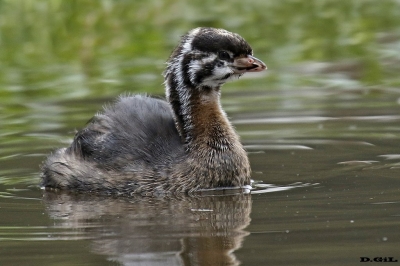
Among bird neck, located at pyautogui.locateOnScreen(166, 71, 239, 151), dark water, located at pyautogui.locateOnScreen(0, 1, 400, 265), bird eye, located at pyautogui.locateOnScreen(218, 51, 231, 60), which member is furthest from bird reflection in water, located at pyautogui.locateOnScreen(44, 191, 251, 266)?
bird eye, located at pyautogui.locateOnScreen(218, 51, 231, 60)

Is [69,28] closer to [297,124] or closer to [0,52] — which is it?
[0,52]

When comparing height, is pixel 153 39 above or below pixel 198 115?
above

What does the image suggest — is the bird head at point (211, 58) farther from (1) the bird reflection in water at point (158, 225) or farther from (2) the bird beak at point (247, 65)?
(1) the bird reflection in water at point (158, 225)

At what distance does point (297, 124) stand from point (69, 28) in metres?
7.31

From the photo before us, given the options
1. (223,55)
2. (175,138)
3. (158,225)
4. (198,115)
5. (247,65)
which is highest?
(223,55)

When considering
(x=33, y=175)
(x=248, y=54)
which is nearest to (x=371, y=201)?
(x=248, y=54)

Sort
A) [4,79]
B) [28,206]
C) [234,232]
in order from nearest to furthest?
[234,232] → [28,206] → [4,79]

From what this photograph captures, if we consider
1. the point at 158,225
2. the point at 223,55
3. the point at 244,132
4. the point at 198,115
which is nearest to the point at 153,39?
the point at 244,132

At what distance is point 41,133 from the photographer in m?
13.2

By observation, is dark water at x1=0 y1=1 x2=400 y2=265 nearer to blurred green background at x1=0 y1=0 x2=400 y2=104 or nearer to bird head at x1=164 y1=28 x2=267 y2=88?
blurred green background at x1=0 y1=0 x2=400 y2=104

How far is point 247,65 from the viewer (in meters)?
10.5

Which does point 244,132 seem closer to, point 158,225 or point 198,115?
point 198,115

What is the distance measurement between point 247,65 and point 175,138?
3.24 ft

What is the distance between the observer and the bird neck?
10586 mm
